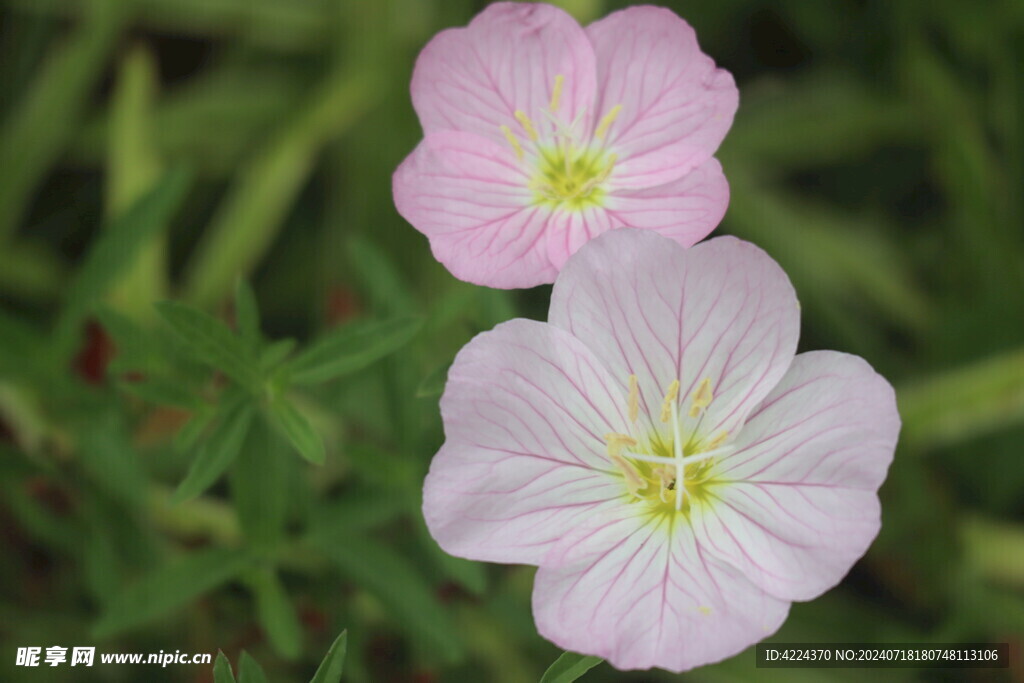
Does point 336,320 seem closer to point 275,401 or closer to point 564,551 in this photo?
point 275,401

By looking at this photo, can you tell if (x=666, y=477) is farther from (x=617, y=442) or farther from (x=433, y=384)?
(x=433, y=384)

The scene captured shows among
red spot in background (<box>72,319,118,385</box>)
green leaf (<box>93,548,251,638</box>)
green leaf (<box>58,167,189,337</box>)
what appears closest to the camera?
green leaf (<box>93,548,251,638</box>)

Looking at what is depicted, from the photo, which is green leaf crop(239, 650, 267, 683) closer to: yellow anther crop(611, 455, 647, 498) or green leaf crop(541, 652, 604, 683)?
green leaf crop(541, 652, 604, 683)

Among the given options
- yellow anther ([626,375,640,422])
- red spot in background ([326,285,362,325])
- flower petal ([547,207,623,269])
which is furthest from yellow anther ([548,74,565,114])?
red spot in background ([326,285,362,325])

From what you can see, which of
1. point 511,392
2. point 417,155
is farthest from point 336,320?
point 511,392

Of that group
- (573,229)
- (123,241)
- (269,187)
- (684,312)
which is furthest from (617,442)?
(269,187)

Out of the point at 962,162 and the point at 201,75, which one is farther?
the point at 201,75
